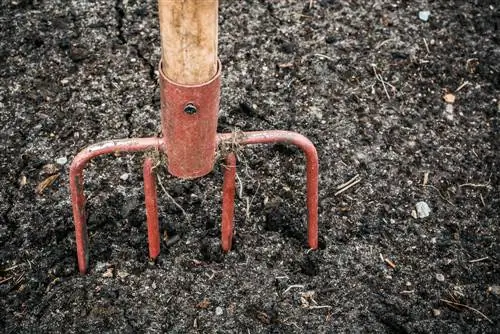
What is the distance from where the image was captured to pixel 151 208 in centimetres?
187

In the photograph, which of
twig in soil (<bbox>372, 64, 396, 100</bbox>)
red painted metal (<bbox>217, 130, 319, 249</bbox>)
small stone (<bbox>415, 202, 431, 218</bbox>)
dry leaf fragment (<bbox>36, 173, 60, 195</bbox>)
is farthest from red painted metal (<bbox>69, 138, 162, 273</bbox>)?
twig in soil (<bbox>372, 64, 396, 100</bbox>)

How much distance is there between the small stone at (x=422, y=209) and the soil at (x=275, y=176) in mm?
19

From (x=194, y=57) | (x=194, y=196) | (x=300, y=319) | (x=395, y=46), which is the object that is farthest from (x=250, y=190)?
(x=395, y=46)

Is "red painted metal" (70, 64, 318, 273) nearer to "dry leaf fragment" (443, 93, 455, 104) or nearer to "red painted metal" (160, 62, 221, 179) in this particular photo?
"red painted metal" (160, 62, 221, 179)

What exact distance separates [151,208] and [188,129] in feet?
1.29

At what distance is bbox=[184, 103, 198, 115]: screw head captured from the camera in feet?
5.01

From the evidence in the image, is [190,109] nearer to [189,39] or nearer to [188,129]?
[188,129]

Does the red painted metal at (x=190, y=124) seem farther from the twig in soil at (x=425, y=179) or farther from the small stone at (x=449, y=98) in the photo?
the small stone at (x=449, y=98)

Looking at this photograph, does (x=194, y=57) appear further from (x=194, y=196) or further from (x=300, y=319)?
(x=300, y=319)

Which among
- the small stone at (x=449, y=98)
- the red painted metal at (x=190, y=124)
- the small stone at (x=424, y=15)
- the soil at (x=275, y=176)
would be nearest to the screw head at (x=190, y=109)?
the red painted metal at (x=190, y=124)

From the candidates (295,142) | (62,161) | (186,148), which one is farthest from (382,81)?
(62,161)

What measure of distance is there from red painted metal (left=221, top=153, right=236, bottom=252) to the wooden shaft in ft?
1.32

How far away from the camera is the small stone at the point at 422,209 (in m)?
2.27

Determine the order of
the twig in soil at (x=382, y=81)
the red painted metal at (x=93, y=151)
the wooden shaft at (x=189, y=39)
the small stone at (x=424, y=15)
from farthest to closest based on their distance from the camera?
the small stone at (x=424, y=15) < the twig in soil at (x=382, y=81) < the red painted metal at (x=93, y=151) < the wooden shaft at (x=189, y=39)
